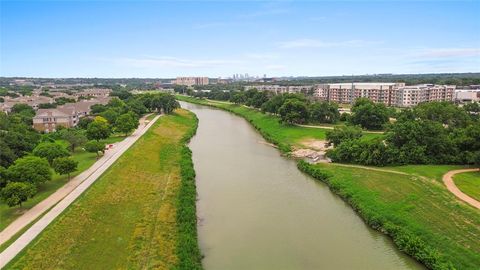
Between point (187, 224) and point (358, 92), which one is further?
point (358, 92)

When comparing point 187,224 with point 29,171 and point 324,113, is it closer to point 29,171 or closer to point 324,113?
point 29,171

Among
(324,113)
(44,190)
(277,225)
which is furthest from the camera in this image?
(324,113)

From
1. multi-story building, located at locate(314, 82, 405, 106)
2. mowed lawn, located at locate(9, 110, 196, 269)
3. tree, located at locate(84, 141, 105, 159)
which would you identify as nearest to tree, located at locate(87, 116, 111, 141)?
tree, located at locate(84, 141, 105, 159)

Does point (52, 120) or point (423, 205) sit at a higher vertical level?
point (52, 120)

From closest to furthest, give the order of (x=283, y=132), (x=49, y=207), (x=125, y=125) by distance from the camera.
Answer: (x=49, y=207)
(x=125, y=125)
(x=283, y=132)

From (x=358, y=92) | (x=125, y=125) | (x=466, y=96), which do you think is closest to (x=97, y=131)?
(x=125, y=125)

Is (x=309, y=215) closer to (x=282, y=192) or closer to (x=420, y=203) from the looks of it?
(x=282, y=192)

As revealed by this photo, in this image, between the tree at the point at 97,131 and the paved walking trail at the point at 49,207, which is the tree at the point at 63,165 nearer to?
the paved walking trail at the point at 49,207

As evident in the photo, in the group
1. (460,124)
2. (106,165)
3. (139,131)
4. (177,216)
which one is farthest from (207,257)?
(460,124)

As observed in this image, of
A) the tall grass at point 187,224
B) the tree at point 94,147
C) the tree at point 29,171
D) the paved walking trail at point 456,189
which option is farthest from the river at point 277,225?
the tree at point 29,171
